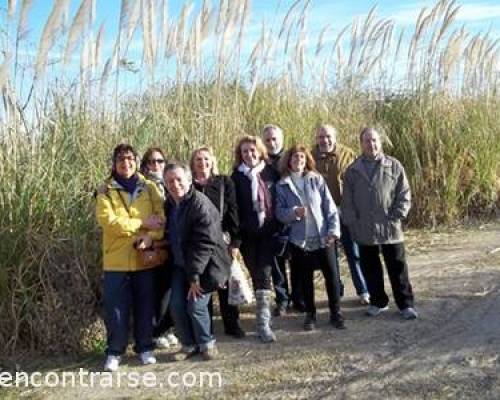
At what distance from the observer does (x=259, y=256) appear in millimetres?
5395

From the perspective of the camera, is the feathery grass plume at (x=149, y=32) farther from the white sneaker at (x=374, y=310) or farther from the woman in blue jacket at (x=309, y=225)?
the white sneaker at (x=374, y=310)

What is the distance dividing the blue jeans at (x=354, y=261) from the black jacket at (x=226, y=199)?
1283 mm

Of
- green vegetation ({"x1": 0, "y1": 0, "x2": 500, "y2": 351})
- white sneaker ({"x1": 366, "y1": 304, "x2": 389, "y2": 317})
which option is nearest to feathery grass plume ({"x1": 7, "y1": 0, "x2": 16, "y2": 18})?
green vegetation ({"x1": 0, "y1": 0, "x2": 500, "y2": 351})

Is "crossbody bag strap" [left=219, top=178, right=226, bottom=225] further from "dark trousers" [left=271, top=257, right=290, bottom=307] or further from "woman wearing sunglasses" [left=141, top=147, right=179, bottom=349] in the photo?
"dark trousers" [left=271, top=257, right=290, bottom=307]

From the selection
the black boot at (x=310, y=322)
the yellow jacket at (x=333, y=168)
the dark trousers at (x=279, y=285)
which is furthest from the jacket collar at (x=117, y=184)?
the yellow jacket at (x=333, y=168)

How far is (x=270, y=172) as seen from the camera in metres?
5.62

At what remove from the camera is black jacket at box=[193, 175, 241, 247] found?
5234 mm

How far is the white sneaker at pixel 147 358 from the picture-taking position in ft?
15.7

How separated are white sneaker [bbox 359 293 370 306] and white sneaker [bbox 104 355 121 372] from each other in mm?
2271

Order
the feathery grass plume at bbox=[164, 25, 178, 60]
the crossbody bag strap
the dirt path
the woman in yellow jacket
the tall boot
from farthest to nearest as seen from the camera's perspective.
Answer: the feathery grass plume at bbox=[164, 25, 178, 60] < the crossbody bag strap < the tall boot < the woman in yellow jacket < the dirt path

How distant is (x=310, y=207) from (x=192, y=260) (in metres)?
1.12

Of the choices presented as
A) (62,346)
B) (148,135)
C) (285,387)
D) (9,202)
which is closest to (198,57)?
(148,135)

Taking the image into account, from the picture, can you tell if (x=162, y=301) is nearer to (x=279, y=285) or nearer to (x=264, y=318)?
(x=264, y=318)

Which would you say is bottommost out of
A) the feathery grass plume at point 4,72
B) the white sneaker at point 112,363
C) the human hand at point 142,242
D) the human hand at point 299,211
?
→ the white sneaker at point 112,363
